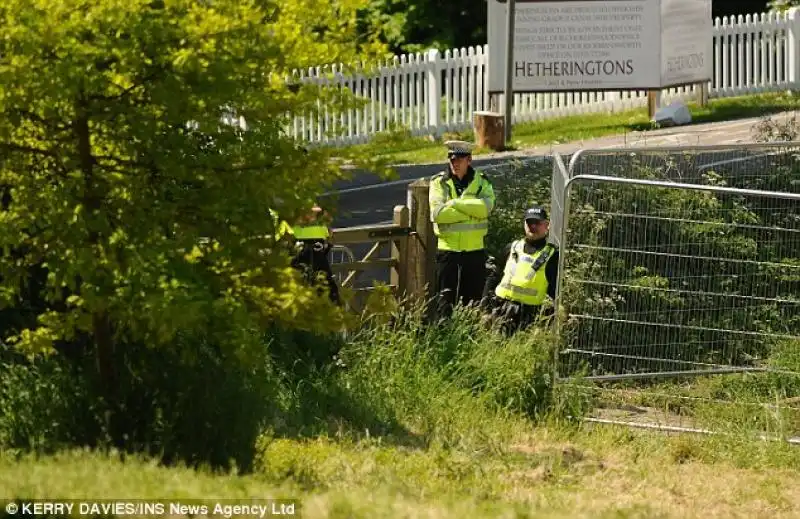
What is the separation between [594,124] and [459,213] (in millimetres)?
12795

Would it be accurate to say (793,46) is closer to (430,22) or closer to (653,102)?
(653,102)

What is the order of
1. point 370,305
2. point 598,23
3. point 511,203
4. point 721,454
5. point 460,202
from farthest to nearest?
point 598,23 → point 511,203 → point 460,202 → point 721,454 → point 370,305

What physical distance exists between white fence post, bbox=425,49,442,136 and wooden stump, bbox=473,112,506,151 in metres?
1.67

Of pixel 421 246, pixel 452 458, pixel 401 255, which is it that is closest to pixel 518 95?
pixel 421 246

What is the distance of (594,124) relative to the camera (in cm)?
2503

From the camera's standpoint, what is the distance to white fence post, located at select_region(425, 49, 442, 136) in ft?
81.3

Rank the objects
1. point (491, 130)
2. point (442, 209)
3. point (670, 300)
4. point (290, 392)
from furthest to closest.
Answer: point (491, 130), point (442, 209), point (670, 300), point (290, 392)

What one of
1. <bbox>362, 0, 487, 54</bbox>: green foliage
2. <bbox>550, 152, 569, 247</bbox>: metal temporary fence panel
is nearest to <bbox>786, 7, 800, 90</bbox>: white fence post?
<bbox>362, 0, 487, 54</bbox>: green foliage

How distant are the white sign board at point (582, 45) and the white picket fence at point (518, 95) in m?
0.73

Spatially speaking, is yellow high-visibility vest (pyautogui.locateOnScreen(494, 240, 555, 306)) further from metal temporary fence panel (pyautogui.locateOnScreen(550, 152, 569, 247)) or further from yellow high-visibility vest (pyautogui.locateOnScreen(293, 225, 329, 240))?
yellow high-visibility vest (pyautogui.locateOnScreen(293, 225, 329, 240))

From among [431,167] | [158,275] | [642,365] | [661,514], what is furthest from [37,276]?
[431,167]

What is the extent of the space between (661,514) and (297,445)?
2626 mm

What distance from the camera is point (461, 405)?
10.8m

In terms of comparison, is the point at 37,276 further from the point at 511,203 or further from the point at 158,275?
the point at 511,203
